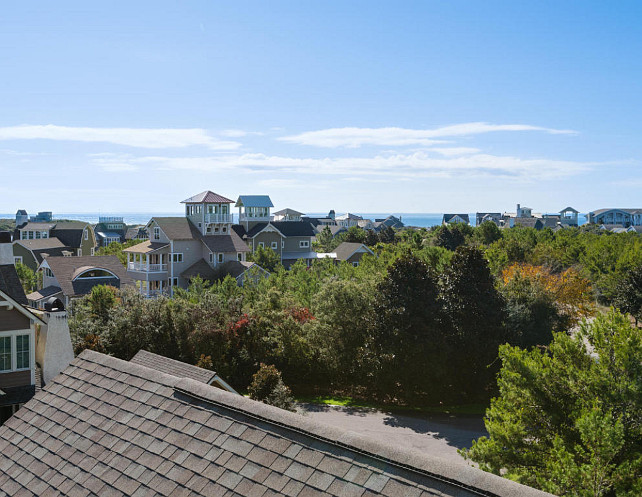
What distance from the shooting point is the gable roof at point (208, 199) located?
190 ft

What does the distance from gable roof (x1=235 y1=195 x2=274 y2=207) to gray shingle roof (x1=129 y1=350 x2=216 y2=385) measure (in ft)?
186

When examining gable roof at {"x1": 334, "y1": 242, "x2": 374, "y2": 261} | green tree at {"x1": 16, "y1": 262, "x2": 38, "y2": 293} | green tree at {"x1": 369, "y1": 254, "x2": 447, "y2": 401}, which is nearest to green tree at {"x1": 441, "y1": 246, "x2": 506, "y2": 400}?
green tree at {"x1": 369, "y1": 254, "x2": 447, "y2": 401}

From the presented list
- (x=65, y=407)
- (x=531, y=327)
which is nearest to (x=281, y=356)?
(x=531, y=327)

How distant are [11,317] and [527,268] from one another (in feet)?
117

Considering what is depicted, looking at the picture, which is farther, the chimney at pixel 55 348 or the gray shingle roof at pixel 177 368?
the gray shingle roof at pixel 177 368

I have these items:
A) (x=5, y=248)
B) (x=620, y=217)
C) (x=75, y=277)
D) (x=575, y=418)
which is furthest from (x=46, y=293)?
(x=620, y=217)

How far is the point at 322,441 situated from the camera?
602 centimetres

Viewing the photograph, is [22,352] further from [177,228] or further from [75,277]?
[177,228]

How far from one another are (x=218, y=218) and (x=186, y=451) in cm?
5344

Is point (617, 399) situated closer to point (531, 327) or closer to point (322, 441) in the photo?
point (322, 441)

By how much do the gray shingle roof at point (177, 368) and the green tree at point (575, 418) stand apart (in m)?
8.99

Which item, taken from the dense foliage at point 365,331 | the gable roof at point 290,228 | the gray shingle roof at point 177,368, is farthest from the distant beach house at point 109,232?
the gray shingle roof at point 177,368

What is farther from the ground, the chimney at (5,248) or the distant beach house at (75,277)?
the chimney at (5,248)

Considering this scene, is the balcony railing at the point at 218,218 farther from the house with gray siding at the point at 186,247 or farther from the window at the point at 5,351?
the window at the point at 5,351
